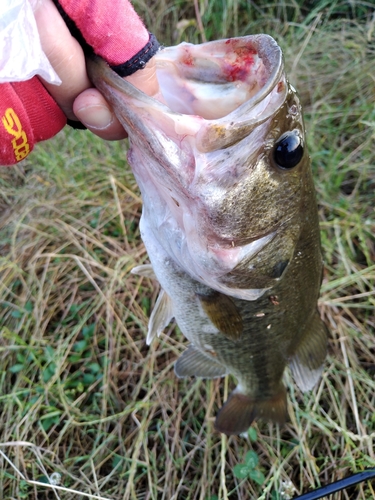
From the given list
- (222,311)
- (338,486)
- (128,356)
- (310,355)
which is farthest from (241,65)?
(128,356)

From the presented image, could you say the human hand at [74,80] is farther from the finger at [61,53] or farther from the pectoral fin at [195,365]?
the pectoral fin at [195,365]

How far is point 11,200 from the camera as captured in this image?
288cm

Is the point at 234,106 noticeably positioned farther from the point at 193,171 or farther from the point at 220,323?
the point at 220,323

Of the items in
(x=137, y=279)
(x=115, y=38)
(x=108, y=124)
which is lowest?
(x=137, y=279)

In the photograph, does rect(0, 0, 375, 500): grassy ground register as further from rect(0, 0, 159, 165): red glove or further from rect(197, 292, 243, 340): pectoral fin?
rect(0, 0, 159, 165): red glove

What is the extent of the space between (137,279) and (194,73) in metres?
1.45

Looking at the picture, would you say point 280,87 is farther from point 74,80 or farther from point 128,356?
point 128,356

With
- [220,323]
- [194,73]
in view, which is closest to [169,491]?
[220,323]

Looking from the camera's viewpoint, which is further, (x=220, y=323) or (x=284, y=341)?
(x=284, y=341)

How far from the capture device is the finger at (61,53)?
0.81 m

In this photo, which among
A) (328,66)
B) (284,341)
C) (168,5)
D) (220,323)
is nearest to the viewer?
(220,323)

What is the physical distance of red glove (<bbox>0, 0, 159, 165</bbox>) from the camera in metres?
0.83

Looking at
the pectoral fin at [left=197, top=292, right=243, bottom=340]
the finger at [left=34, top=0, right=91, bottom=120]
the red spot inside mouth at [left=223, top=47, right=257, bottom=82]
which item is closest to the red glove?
the finger at [left=34, top=0, right=91, bottom=120]

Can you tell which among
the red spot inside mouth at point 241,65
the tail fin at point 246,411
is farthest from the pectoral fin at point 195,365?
the red spot inside mouth at point 241,65
